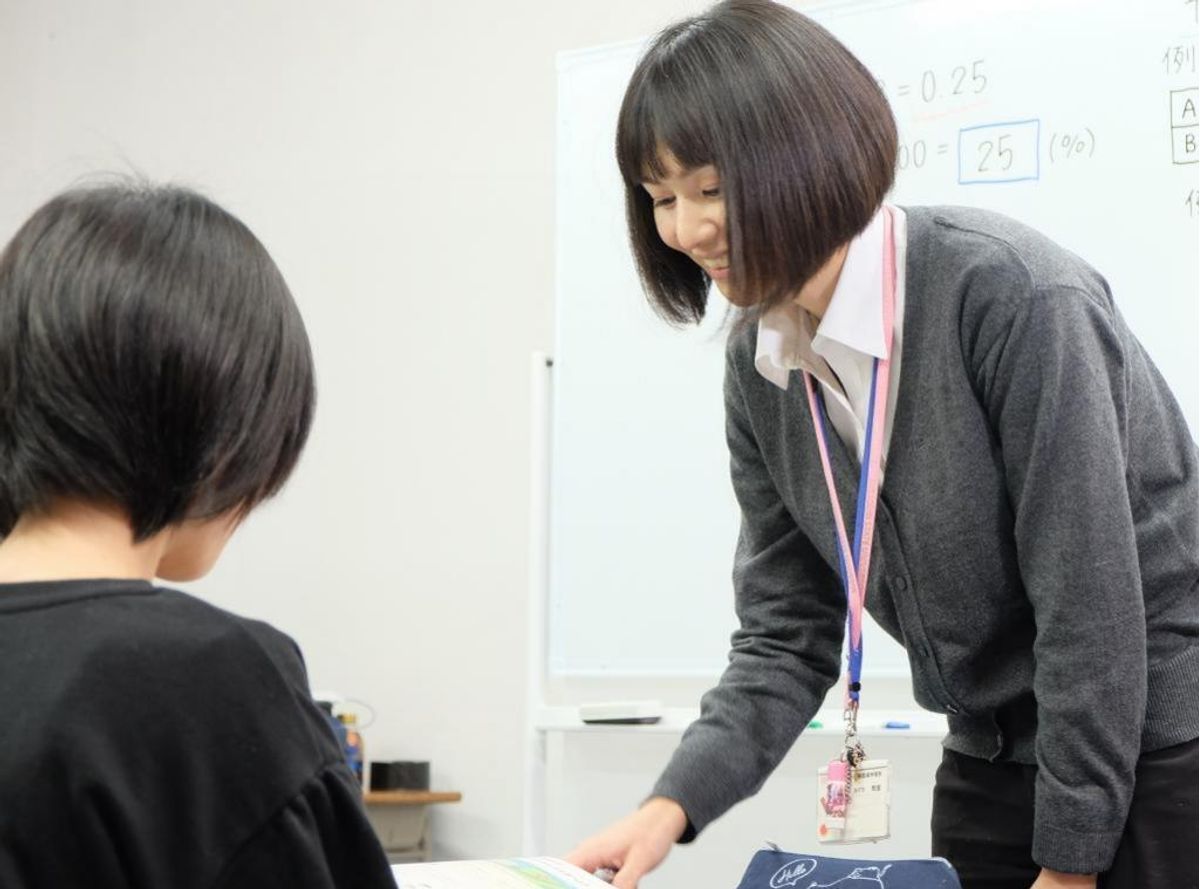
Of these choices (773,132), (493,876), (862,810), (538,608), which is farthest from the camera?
(538,608)

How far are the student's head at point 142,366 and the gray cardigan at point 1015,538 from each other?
1.95 feet

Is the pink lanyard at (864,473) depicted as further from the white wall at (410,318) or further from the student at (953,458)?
the white wall at (410,318)

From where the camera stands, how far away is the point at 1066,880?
113 cm

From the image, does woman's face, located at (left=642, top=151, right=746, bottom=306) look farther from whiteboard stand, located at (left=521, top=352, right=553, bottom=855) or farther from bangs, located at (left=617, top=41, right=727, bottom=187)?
whiteboard stand, located at (left=521, top=352, right=553, bottom=855)

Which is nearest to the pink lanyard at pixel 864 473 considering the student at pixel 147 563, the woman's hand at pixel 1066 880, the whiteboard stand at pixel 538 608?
the woman's hand at pixel 1066 880

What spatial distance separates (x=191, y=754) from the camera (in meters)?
0.72

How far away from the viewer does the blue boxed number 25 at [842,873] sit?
3.75 ft

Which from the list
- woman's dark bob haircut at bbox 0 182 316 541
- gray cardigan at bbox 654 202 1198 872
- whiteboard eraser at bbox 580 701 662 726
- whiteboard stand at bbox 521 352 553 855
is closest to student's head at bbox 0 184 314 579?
woman's dark bob haircut at bbox 0 182 316 541

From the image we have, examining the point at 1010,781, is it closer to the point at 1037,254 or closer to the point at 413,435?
the point at 1037,254

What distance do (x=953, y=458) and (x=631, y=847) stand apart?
1.40ft

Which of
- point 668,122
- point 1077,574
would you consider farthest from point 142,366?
point 1077,574

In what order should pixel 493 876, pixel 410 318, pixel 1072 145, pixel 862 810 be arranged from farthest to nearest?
pixel 410 318 < pixel 1072 145 < pixel 862 810 < pixel 493 876

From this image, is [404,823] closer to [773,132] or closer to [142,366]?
[773,132]

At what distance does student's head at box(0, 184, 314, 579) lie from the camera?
2.49 feet
